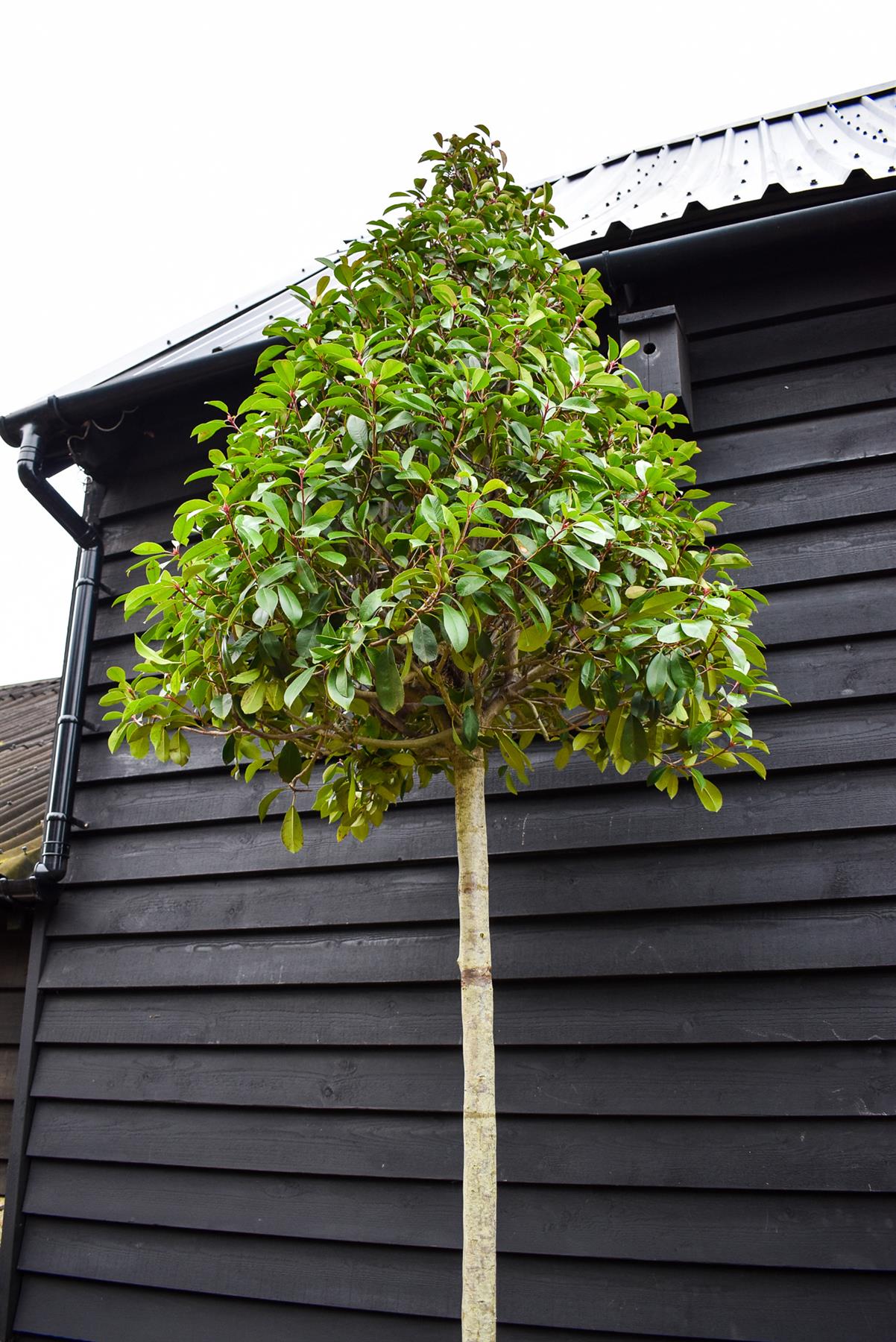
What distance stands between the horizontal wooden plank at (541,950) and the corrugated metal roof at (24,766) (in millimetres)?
748

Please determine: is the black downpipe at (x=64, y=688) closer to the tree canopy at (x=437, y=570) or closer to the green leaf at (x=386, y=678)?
the tree canopy at (x=437, y=570)

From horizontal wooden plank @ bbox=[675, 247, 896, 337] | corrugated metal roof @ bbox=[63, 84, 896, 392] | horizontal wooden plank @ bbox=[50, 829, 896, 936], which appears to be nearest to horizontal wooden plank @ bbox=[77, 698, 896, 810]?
horizontal wooden plank @ bbox=[50, 829, 896, 936]

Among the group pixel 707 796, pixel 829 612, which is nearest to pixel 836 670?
pixel 829 612

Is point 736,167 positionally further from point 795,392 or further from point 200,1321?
point 200,1321

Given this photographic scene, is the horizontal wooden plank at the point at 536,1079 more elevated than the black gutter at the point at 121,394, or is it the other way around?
the black gutter at the point at 121,394

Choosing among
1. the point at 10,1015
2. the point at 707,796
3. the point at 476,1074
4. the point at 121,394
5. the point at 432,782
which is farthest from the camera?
the point at 10,1015

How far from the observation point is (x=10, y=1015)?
3926mm

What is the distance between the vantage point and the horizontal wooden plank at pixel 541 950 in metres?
2.45

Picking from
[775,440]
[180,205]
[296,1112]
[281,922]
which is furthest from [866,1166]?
[180,205]

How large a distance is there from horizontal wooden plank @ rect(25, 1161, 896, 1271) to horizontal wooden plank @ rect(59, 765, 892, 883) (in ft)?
3.04

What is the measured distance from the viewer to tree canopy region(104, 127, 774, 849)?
178 centimetres

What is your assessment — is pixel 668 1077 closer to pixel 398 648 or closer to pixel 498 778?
pixel 498 778

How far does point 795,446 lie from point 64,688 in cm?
293

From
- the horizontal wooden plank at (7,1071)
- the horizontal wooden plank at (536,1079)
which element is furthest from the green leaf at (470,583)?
the horizontal wooden plank at (7,1071)
